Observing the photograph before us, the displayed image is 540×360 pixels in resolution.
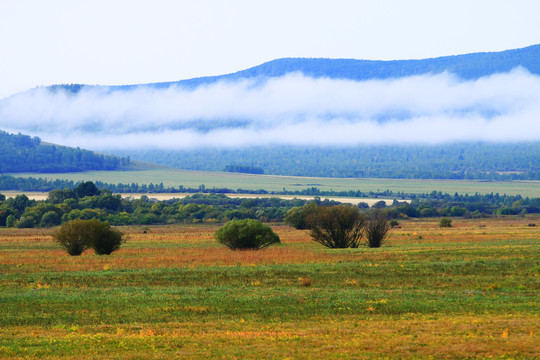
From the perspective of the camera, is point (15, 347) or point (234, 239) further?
point (234, 239)

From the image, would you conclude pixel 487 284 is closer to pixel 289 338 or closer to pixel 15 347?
pixel 289 338

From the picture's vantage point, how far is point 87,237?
188 ft

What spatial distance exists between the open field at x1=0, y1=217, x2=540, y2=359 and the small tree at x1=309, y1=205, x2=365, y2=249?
45.1 ft

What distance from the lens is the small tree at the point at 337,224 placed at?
202 feet

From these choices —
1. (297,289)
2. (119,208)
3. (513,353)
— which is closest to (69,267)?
(297,289)

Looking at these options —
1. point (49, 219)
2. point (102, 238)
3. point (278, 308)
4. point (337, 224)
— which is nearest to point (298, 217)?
point (49, 219)

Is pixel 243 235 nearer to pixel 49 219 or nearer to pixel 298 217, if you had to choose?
pixel 298 217

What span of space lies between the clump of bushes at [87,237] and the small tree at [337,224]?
15.3m

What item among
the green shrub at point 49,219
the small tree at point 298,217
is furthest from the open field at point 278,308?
the green shrub at point 49,219

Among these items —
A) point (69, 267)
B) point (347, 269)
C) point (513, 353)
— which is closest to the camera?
point (513, 353)

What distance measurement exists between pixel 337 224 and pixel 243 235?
7.59 meters

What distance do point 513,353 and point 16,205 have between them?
138 metres

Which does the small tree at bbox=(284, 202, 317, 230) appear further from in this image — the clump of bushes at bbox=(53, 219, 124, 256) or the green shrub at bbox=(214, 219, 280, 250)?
the clump of bushes at bbox=(53, 219, 124, 256)

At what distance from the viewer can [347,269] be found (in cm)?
3997
